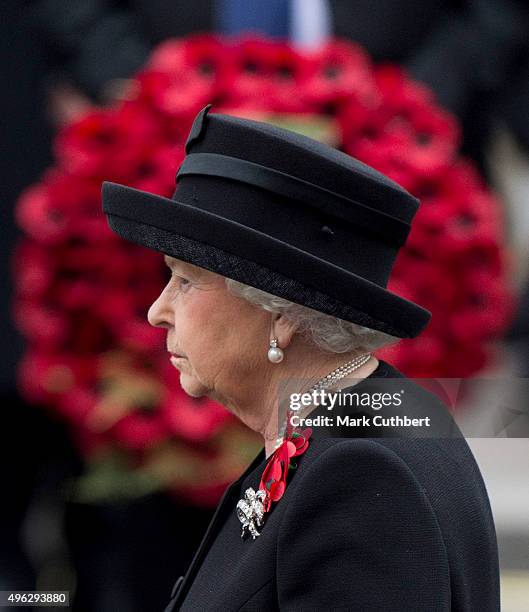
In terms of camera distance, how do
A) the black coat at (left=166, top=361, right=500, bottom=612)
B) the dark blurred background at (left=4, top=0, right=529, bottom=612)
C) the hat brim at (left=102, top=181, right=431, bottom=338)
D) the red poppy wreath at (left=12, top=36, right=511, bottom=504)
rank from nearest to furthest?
1. the black coat at (left=166, top=361, right=500, bottom=612)
2. the hat brim at (left=102, top=181, right=431, bottom=338)
3. the red poppy wreath at (left=12, top=36, right=511, bottom=504)
4. the dark blurred background at (left=4, top=0, right=529, bottom=612)

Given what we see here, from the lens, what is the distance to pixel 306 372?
1.56 metres

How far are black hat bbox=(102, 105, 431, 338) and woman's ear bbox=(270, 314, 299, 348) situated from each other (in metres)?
0.07

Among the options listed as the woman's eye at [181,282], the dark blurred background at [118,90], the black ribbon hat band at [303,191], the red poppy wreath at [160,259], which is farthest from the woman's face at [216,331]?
the dark blurred background at [118,90]

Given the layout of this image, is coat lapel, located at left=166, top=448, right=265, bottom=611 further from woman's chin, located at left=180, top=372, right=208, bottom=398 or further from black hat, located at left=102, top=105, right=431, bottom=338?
black hat, located at left=102, top=105, right=431, bottom=338

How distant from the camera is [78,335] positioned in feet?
8.31

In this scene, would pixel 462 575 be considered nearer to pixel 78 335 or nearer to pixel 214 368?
pixel 214 368

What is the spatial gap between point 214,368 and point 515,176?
178 cm

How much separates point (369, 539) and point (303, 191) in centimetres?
47

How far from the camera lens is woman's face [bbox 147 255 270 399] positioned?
155 centimetres

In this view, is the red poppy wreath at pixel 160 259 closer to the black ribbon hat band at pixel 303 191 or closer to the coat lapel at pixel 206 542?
the coat lapel at pixel 206 542

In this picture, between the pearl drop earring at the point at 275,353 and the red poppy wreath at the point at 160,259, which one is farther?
the red poppy wreath at the point at 160,259

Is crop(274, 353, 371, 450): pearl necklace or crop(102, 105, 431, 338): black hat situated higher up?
crop(102, 105, 431, 338): black hat

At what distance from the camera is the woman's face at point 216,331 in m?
1.55

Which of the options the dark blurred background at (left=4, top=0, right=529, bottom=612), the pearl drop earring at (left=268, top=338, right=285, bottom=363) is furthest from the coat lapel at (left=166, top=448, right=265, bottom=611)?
the dark blurred background at (left=4, top=0, right=529, bottom=612)
